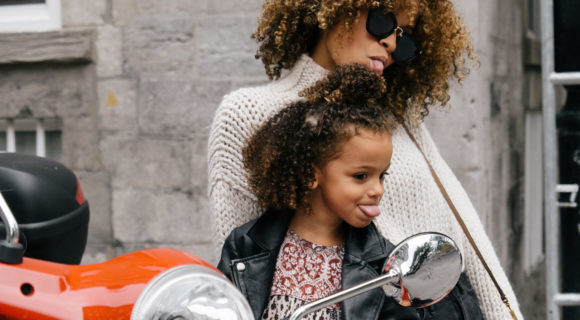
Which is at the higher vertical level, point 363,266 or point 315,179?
point 315,179

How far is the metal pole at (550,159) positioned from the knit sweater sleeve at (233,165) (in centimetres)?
199

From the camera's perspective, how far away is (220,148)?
6.26ft

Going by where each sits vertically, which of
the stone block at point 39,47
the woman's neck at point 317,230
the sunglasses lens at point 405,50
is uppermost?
the stone block at point 39,47

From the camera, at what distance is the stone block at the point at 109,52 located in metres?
Result: 3.79

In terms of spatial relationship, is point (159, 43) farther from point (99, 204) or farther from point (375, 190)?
point (375, 190)

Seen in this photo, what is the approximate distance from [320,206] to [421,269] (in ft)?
1.48

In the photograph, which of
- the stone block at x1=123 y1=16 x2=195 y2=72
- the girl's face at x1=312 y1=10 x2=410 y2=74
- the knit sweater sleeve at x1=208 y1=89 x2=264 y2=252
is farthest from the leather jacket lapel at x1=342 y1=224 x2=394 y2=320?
the stone block at x1=123 y1=16 x2=195 y2=72

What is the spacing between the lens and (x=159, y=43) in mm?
3732

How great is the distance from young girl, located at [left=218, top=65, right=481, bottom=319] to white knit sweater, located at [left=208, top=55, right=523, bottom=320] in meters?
0.18

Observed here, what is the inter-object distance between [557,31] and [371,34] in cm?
185

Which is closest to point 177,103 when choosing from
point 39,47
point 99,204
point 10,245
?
point 99,204

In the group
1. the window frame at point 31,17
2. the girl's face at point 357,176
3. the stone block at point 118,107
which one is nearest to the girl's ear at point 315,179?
the girl's face at point 357,176

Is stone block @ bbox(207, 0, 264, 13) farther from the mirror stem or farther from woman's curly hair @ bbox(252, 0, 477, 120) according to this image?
the mirror stem

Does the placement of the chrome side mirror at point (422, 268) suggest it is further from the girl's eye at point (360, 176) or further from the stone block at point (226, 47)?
the stone block at point (226, 47)
